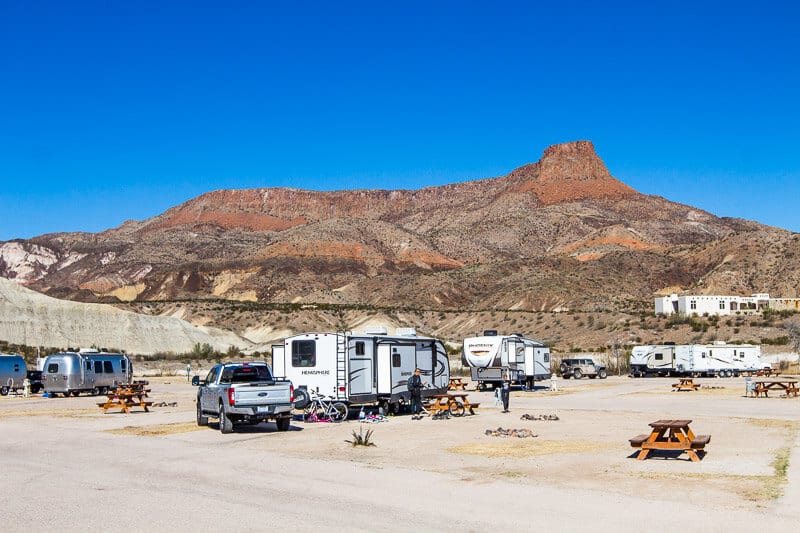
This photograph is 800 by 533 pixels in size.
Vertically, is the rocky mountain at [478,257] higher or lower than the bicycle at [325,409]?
higher

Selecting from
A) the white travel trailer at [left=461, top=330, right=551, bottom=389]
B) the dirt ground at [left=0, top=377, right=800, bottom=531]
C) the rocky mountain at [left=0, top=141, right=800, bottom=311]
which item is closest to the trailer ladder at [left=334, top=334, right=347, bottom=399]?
the dirt ground at [left=0, top=377, right=800, bottom=531]

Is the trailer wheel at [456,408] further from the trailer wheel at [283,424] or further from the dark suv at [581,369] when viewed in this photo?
the dark suv at [581,369]

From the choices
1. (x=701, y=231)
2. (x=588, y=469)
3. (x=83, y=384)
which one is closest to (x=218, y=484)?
(x=588, y=469)

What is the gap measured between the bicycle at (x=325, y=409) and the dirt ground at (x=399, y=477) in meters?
0.75

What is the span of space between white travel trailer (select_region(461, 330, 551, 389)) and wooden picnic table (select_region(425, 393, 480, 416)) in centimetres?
1094

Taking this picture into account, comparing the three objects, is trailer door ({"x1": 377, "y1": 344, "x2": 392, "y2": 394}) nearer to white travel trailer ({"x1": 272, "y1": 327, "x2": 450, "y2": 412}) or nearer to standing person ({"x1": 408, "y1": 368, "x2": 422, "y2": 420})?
white travel trailer ({"x1": 272, "y1": 327, "x2": 450, "y2": 412})

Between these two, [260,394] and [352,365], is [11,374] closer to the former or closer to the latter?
[352,365]

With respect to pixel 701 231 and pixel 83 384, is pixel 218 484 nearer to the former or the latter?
pixel 83 384

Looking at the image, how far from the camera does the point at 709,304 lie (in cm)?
8356

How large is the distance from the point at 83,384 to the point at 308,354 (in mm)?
17316

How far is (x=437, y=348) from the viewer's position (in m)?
26.9

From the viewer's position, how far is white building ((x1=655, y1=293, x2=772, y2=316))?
82.2m

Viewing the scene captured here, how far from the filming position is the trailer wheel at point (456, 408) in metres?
25.1

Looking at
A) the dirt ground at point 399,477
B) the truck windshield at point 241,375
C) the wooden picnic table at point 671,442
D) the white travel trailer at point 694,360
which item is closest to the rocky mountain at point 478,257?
the white travel trailer at point 694,360
